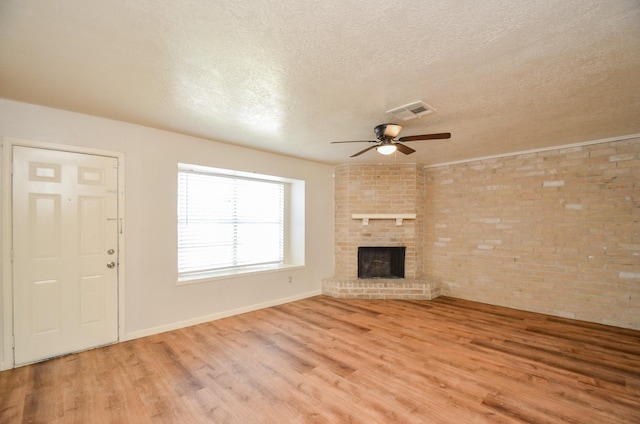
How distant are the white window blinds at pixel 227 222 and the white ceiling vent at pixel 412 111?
2.90 metres

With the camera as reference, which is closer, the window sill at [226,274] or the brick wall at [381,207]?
the window sill at [226,274]

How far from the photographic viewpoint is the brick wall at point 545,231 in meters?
3.69

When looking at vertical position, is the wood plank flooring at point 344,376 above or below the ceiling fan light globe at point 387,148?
below

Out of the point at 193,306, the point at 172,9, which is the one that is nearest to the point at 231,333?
the point at 193,306

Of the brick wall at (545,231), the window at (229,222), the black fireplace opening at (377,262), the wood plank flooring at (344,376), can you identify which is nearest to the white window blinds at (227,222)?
the window at (229,222)

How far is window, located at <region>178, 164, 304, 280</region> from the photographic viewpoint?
13.2 ft

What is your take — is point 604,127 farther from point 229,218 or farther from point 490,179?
point 229,218

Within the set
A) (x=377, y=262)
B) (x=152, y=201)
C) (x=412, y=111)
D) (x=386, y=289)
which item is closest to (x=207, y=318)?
(x=152, y=201)

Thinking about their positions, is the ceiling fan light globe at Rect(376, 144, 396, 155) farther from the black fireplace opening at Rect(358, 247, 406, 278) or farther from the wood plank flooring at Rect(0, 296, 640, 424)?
the black fireplace opening at Rect(358, 247, 406, 278)

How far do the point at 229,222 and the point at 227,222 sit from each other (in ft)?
0.12

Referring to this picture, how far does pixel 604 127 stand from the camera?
10.9ft

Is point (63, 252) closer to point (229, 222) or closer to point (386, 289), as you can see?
point (229, 222)

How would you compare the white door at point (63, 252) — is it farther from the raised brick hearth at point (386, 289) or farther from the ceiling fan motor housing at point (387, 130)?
the raised brick hearth at point (386, 289)

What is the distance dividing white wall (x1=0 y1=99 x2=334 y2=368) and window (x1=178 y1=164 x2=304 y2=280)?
0.25m
